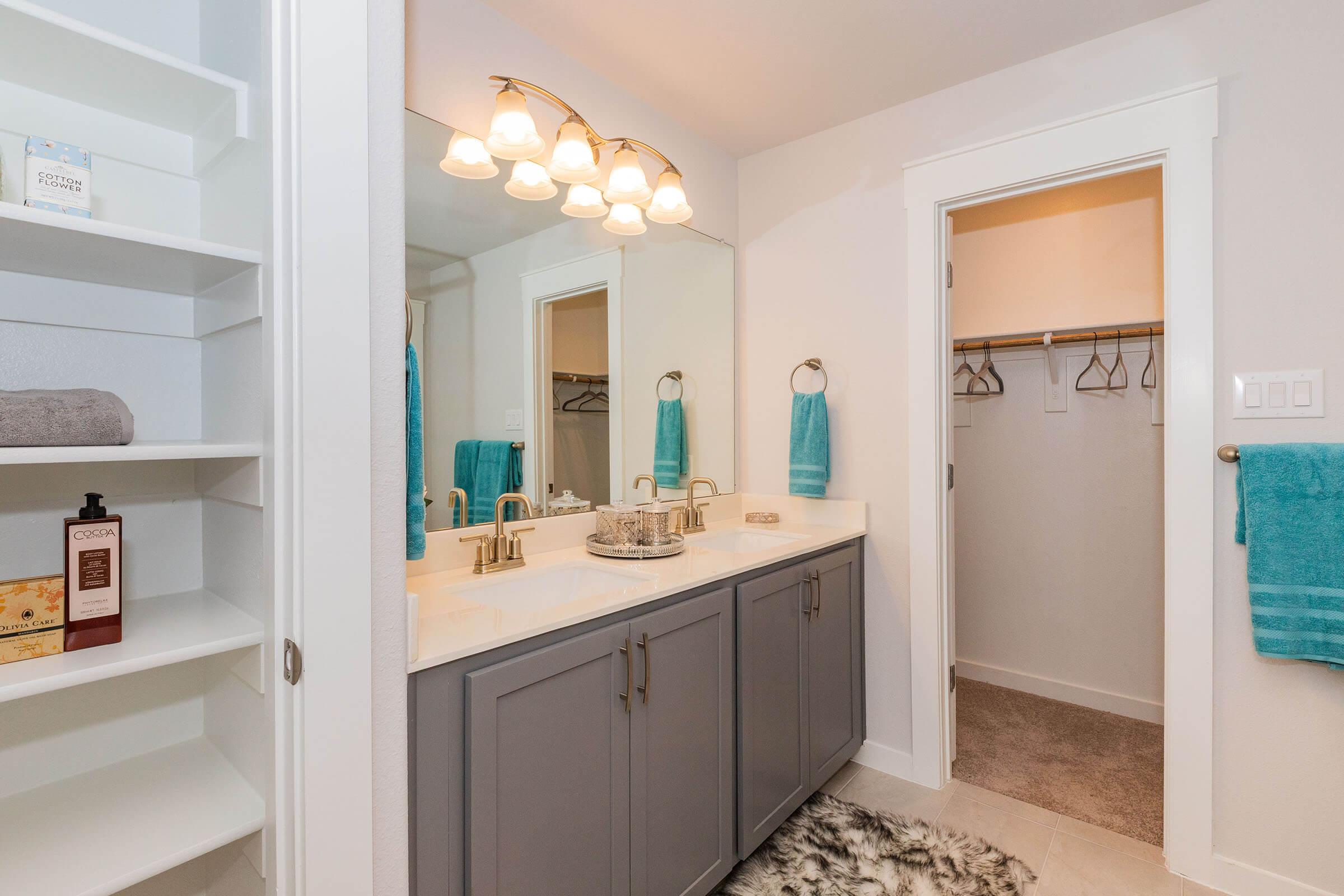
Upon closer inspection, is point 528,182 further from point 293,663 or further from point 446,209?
point 293,663

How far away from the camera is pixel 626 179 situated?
80.3 inches

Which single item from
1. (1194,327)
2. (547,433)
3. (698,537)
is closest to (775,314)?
(698,537)

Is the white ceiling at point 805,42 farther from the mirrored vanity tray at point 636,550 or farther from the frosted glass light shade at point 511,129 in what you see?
the mirrored vanity tray at point 636,550

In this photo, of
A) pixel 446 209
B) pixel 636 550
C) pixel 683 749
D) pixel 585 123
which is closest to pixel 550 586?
pixel 636 550

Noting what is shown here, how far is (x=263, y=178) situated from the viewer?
100 centimetres

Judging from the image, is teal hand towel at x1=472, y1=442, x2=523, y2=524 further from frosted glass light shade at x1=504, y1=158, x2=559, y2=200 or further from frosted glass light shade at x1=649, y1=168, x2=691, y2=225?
frosted glass light shade at x1=649, y1=168, x2=691, y2=225

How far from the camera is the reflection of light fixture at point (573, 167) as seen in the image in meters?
1.71

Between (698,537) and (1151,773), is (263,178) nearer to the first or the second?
(698,537)

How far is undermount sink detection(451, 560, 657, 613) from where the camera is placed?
161 centimetres

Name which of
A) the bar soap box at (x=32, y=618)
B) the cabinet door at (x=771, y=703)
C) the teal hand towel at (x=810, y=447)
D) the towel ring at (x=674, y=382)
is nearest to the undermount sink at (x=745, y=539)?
the teal hand towel at (x=810, y=447)

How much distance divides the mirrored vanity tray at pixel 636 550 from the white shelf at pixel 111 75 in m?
1.26

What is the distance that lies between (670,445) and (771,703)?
0.97 meters

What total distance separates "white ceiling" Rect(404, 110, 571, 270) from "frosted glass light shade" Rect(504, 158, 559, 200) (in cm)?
2

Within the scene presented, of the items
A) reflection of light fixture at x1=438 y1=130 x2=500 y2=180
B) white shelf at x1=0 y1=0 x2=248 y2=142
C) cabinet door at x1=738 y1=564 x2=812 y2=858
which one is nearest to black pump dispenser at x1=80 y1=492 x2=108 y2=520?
white shelf at x1=0 y1=0 x2=248 y2=142
